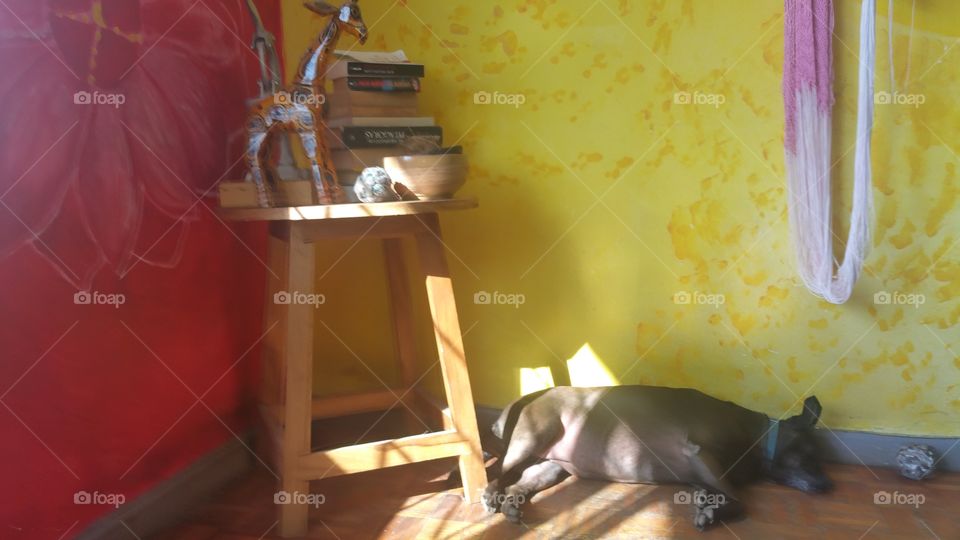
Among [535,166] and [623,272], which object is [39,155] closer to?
[535,166]

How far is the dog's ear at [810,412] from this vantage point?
6.84 ft

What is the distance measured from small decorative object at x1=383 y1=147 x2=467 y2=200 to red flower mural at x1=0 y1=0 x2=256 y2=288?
59 centimetres

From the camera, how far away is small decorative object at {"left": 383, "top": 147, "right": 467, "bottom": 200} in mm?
1863

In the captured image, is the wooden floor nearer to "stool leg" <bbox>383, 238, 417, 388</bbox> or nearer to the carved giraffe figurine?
"stool leg" <bbox>383, 238, 417, 388</bbox>

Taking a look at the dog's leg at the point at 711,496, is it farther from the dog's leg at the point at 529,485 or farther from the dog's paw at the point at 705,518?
the dog's leg at the point at 529,485

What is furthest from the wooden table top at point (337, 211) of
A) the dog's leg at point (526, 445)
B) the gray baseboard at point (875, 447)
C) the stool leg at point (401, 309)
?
the gray baseboard at point (875, 447)

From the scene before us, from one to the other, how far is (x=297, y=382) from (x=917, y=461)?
1703mm

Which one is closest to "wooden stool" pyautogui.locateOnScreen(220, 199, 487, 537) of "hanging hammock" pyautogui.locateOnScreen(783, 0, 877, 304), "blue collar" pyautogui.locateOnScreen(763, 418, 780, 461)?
"blue collar" pyautogui.locateOnScreen(763, 418, 780, 461)

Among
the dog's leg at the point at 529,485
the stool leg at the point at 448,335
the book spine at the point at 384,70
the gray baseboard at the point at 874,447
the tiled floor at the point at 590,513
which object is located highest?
the book spine at the point at 384,70

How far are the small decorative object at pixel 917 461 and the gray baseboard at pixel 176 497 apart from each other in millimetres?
1924

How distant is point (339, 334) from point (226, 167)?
0.73m

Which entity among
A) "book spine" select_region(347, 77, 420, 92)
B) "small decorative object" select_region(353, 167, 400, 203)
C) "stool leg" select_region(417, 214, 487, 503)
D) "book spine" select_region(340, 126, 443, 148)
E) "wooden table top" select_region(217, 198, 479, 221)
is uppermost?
"book spine" select_region(347, 77, 420, 92)

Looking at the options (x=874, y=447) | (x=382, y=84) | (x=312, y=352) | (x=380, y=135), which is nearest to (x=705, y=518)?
Answer: (x=874, y=447)

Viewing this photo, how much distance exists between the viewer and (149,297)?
188 centimetres
